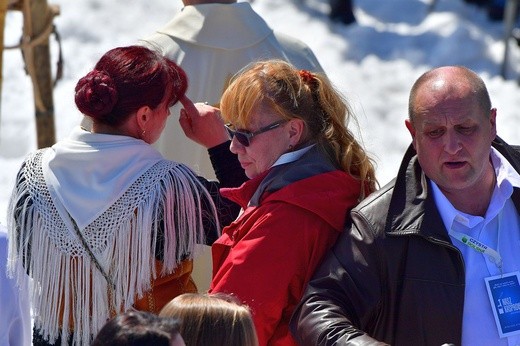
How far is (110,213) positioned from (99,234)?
0.21 ft

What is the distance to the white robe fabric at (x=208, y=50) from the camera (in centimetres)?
435

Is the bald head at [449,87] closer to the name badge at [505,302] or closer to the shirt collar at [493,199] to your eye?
the shirt collar at [493,199]

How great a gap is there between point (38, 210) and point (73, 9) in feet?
24.8

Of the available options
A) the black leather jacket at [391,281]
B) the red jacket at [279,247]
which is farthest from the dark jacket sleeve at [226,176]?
the black leather jacket at [391,281]

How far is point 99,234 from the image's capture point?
133 inches

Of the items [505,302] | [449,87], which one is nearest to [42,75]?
[449,87]

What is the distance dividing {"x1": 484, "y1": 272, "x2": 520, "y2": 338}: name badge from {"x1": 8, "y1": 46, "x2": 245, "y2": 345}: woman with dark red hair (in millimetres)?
787

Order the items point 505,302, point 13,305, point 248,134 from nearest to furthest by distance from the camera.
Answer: point 505,302, point 248,134, point 13,305

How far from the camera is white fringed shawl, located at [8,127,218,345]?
3.39 metres

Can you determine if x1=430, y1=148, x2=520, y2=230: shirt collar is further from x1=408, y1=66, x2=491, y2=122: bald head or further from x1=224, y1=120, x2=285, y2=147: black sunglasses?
x1=224, y1=120, x2=285, y2=147: black sunglasses

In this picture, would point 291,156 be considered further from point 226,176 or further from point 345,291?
point 345,291

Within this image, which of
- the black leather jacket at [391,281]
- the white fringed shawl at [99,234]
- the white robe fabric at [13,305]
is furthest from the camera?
the white robe fabric at [13,305]

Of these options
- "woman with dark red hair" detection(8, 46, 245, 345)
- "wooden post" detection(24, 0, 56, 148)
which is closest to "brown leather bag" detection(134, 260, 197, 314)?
"woman with dark red hair" detection(8, 46, 245, 345)

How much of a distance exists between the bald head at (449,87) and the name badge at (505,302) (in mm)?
438
